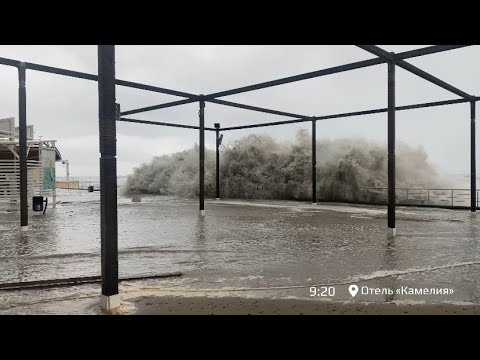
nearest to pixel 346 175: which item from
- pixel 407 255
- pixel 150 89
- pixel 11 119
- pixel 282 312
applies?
pixel 150 89

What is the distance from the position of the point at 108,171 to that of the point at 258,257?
359 cm

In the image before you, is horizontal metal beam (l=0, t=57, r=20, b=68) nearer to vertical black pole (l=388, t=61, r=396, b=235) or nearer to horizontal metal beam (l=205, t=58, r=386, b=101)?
horizontal metal beam (l=205, t=58, r=386, b=101)

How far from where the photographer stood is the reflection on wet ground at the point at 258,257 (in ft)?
16.5

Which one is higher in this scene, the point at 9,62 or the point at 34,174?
the point at 9,62

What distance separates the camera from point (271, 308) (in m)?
4.25

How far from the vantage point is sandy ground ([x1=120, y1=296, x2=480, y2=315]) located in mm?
4090

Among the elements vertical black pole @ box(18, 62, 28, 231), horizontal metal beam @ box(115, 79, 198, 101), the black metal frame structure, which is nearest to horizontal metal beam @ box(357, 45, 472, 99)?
the black metal frame structure

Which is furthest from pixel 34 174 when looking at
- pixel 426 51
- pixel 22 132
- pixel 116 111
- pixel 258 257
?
pixel 426 51

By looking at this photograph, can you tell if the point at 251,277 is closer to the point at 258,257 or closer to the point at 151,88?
the point at 258,257

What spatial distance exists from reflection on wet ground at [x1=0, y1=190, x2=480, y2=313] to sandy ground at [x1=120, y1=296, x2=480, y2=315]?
0.23m

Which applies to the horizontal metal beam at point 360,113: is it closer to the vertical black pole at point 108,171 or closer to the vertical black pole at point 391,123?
the vertical black pole at point 391,123

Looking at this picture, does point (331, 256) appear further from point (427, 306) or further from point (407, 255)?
point (427, 306)
